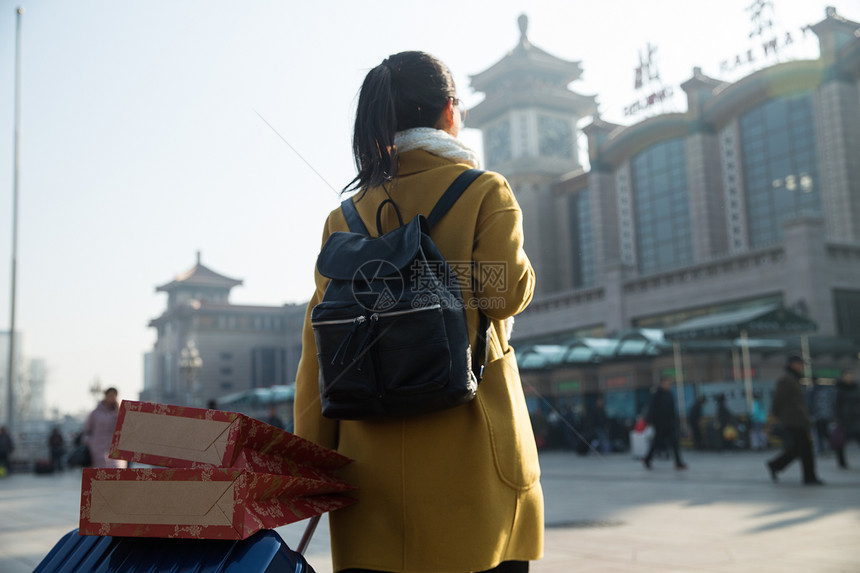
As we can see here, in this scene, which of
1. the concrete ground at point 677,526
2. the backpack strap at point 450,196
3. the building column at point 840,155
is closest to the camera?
the backpack strap at point 450,196

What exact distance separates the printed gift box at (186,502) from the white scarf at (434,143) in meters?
0.78

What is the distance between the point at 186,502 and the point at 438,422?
20.0 inches

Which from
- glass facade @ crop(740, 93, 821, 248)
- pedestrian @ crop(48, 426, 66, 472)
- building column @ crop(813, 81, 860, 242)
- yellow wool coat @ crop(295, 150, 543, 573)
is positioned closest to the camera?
yellow wool coat @ crop(295, 150, 543, 573)

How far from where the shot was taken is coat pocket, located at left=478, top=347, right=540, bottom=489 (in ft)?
5.37

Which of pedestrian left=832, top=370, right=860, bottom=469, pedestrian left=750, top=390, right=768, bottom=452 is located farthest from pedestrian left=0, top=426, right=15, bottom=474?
pedestrian left=832, top=370, right=860, bottom=469

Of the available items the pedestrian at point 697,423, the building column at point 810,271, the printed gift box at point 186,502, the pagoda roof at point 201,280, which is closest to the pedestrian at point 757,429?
the pedestrian at point 697,423

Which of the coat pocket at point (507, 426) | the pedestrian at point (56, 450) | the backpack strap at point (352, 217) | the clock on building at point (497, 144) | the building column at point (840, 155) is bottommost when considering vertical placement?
the pedestrian at point (56, 450)

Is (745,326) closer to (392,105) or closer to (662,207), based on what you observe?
(392,105)

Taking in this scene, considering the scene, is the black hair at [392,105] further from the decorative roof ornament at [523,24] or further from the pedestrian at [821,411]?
the pedestrian at [821,411]

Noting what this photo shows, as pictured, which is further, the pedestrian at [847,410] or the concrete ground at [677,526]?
the pedestrian at [847,410]

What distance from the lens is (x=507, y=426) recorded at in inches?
65.2

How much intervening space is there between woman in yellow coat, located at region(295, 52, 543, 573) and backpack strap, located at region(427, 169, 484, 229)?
0.05 ft

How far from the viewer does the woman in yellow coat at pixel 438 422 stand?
1.60 m

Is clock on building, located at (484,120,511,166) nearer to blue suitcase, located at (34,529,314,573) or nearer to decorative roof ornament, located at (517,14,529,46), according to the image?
decorative roof ornament, located at (517,14,529,46)
